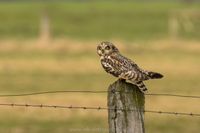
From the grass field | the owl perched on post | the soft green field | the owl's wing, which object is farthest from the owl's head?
the soft green field

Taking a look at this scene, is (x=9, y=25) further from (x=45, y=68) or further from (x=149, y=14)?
(x=45, y=68)

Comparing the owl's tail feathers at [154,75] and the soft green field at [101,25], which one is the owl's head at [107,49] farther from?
the soft green field at [101,25]

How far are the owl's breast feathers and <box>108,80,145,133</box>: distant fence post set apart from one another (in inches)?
6.7

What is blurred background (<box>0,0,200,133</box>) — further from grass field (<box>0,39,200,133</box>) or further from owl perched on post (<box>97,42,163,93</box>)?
owl perched on post (<box>97,42,163,93</box>)

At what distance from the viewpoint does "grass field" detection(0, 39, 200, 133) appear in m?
15.5

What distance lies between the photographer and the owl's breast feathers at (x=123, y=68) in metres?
7.04

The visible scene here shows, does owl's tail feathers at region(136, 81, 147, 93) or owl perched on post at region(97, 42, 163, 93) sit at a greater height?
owl perched on post at region(97, 42, 163, 93)

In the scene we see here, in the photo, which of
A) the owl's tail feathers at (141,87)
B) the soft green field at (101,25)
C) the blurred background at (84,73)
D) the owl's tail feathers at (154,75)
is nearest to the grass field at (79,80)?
the blurred background at (84,73)

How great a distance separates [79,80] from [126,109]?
54.5ft

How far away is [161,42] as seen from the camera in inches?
1357

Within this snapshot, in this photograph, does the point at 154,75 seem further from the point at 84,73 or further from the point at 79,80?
the point at 84,73

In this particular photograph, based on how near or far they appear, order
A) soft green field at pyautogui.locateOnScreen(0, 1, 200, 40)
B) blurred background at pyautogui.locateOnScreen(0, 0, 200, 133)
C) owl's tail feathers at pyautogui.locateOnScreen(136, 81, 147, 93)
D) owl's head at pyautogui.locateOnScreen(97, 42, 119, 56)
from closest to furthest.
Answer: owl's tail feathers at pyautogui.locateOnScreen(136, 81, 147, 93) → owl's head at pyautogui.locateOnScreen(97, 42, 119, 56) → blurred background at pyautogui.locateOnScreen(0, 0, 200, 133) → soft green field at pyautogui.locateOnScreen(0, 1, 200, 40)

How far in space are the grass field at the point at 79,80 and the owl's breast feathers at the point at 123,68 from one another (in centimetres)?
541

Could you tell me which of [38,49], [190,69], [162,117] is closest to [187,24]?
[38,49]
